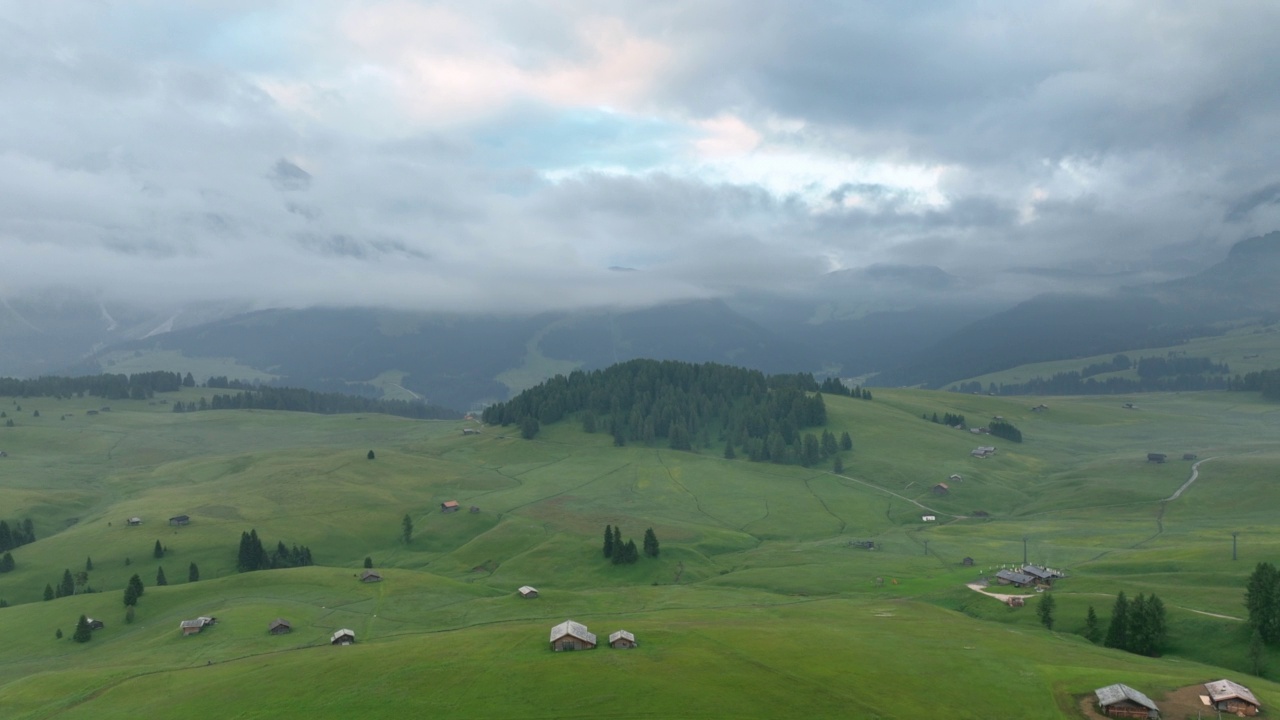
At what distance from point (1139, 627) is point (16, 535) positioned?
7943 inches

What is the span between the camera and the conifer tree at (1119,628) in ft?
276

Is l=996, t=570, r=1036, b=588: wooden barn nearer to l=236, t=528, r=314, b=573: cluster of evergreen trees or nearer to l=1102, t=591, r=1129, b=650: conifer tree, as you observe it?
l=1102, t=591, r=1129, b=650: conifer tree

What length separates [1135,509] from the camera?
17038cm

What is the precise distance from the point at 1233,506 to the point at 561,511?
141m

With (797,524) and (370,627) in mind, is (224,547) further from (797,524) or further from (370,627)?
(797,524)

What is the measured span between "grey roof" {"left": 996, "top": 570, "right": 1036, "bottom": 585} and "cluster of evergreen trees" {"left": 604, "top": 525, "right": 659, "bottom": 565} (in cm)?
5722

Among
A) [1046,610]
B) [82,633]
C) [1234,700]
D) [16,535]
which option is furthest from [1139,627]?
[16,535]

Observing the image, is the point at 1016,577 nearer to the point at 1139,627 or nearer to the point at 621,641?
the point at 1139,627

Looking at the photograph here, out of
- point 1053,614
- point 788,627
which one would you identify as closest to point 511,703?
point 788,627

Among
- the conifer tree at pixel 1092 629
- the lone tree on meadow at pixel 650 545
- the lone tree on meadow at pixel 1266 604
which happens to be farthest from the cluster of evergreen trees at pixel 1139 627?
the lone tree on meadow at pixel 650 545

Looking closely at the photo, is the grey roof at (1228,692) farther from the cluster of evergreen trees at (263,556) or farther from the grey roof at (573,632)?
the cluster of evergreen trees at (263,556)

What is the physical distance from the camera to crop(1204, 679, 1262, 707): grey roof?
200ft

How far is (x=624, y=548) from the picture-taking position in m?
141

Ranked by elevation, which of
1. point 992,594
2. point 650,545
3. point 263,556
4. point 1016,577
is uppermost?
point 1016,577
